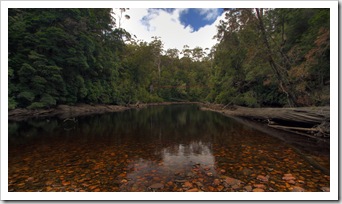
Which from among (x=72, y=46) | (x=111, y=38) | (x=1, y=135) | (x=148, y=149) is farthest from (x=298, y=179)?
(x=111, y=38)

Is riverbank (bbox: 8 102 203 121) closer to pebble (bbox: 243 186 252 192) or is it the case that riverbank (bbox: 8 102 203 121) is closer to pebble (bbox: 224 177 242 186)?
pebble (bbox: 224 177 242 186)

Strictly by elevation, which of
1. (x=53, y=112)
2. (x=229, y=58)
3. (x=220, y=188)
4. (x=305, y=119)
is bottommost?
(x=220, y=188)

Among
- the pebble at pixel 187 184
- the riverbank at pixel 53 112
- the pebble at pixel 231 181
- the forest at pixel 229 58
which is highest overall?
the forest at pixel 229 58

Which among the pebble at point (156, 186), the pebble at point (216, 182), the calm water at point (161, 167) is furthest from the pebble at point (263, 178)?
the pebble at point (156, 186)

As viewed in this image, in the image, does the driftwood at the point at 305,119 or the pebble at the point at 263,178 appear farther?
the driftwood at the point at 305,119

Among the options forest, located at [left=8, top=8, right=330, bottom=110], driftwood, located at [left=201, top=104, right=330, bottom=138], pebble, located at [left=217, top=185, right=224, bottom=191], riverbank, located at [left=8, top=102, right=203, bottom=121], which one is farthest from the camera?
riverbank, located at [left=8, top=102, right=203, bottom=121]

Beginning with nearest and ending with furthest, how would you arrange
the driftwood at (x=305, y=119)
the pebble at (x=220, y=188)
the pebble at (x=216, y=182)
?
the pebble at (x=220, y=188), the pebble at (x=216, y=182), the driftwood at (x=305, y=119)

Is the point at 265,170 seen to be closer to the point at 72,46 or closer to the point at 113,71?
the point at 72,46

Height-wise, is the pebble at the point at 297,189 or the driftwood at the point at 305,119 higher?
the driftwood at the point at 305,119

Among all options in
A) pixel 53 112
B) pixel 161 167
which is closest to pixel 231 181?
pixel 161 167

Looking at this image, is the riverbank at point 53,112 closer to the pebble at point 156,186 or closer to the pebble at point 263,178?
the pebble at point 156,186

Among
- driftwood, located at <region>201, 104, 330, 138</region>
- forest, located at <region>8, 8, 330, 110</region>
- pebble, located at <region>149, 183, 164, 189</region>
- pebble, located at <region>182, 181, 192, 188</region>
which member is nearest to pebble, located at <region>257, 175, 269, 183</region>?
pebble, located at <region>182, 181, 192, 188</region>

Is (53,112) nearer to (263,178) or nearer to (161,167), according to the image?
(161,167)

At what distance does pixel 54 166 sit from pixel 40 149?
2.24 metres
